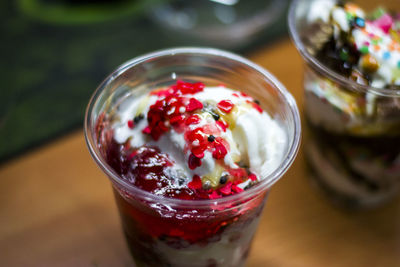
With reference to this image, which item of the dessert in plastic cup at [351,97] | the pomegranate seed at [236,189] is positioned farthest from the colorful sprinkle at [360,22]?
the pomegranate seed at [236,189]

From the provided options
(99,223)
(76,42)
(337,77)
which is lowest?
(99,223)

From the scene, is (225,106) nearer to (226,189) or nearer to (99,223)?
(226,189)

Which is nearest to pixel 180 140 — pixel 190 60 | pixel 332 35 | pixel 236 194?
pixel 236 194

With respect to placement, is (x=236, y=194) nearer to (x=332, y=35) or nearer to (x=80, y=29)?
(x=332, y=35)

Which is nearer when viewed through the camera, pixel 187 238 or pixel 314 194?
pixel 187 238

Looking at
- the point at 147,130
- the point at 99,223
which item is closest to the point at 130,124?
the point at 147,130

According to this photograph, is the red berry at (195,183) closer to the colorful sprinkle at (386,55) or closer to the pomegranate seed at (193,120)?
the pomegranate seed at (193,120)
